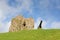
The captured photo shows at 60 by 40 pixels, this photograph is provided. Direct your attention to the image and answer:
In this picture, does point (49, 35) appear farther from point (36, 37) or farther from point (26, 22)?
point (26, 22)

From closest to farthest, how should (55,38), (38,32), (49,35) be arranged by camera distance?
(55,38) → (49,35) → (38,32)

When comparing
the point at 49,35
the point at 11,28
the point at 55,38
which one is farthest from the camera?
the point at 11,28

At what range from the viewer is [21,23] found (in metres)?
136

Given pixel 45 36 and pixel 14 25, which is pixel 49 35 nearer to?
pixel 45 36

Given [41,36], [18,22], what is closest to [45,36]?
[41,36]

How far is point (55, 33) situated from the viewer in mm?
40406

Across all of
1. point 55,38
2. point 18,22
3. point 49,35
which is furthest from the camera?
point 18,22

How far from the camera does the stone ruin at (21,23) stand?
131000mm

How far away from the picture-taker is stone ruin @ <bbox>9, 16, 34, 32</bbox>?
430ft

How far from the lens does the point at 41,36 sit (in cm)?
3816

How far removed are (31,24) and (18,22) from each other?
13543 mm

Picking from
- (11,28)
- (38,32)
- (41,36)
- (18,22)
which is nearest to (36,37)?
(41,36)

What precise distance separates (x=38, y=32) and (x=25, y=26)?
307 ft

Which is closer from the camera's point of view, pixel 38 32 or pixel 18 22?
pixel 38 32
